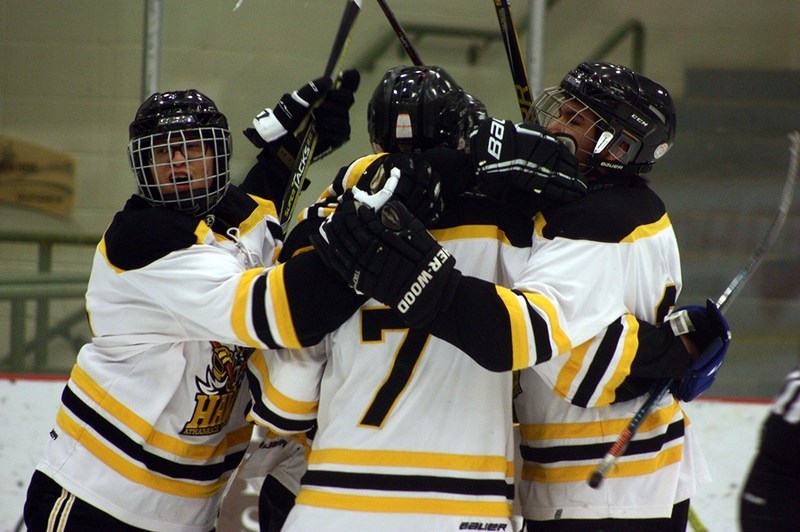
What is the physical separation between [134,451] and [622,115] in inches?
41.9

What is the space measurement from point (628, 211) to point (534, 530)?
2.00 ft

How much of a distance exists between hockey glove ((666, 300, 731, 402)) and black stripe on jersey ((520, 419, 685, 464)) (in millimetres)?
121

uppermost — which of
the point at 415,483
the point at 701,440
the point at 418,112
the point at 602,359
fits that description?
the point at 418,112

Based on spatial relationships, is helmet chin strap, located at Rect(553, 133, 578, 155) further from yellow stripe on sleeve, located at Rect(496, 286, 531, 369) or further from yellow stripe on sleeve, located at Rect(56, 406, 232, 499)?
yellow stripe on sleeve, located at Rect(56, 406, 232, 499)

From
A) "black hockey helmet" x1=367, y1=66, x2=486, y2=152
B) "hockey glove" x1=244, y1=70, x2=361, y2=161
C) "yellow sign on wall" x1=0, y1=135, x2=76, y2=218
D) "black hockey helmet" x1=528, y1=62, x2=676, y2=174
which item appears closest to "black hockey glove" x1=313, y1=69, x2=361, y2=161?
"hockey glove" x1=244, y1=70, x2=361, y2=161

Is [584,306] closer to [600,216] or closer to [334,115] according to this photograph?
[600,216]

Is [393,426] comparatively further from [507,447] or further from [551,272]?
[551,272]

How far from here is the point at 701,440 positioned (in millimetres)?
3092

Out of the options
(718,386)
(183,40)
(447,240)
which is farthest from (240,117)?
(447,240)

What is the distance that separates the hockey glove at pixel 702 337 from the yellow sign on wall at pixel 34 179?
275 centimetres

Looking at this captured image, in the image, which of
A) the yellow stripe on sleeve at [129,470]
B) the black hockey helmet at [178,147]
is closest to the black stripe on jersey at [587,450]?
the yellow stripe on sleeve at [129,470]

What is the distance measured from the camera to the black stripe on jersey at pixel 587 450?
1.67 metres

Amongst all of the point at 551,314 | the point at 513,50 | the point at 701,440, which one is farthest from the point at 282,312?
the point at 701,440

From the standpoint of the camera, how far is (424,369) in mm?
1535
